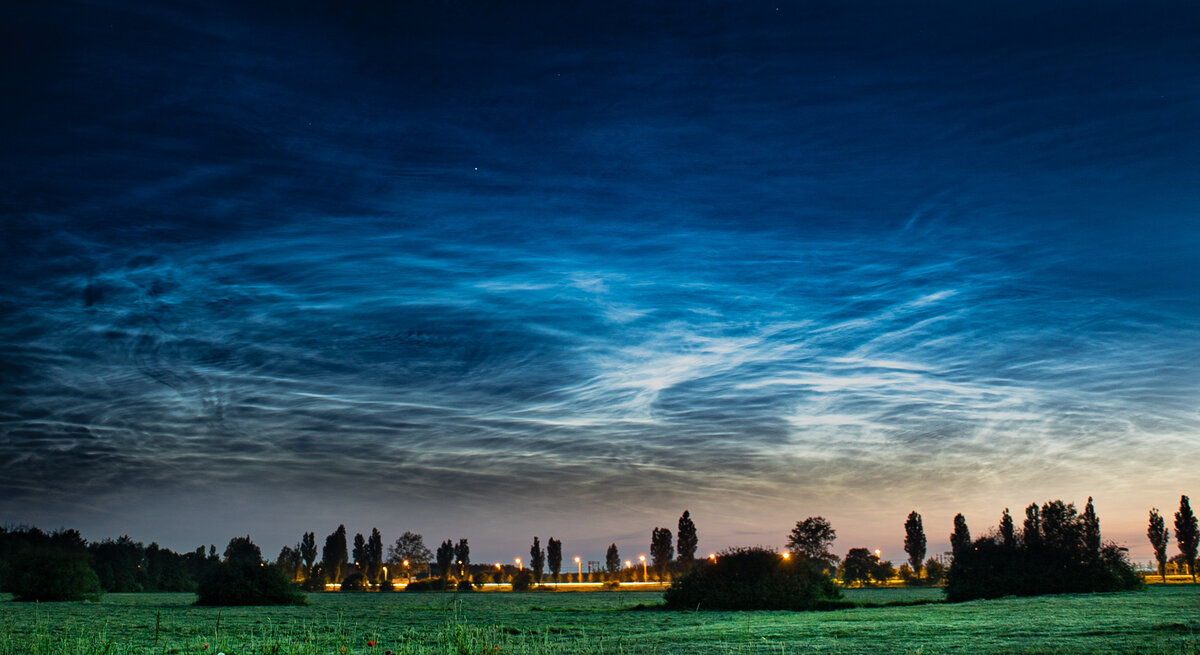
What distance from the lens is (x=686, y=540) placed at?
5256 inches

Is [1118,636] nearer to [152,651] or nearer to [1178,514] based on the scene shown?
[152,651]

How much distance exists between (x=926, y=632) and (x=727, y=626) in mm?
8246

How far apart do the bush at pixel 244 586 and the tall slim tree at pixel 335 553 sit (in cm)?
10158

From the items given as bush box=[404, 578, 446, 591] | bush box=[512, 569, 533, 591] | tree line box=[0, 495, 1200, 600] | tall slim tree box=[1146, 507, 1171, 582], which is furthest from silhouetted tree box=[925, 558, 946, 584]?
bush box=[404, 578, 446, 591]

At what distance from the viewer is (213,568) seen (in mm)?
56719

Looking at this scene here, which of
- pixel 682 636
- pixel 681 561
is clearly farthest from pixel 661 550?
pixel 682 636

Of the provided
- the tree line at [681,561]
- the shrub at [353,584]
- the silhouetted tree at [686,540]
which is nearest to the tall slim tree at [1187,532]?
the tree line at [681,561]

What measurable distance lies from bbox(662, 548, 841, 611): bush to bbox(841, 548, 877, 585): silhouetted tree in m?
98.3

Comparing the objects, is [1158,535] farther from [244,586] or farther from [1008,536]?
[244,586]

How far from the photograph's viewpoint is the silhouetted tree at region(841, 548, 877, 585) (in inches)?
5507

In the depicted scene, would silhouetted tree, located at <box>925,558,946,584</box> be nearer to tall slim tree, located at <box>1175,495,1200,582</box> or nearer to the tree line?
the tree line

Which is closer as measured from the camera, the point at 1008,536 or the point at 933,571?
the point at 1008,536

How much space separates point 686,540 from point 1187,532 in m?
73.6

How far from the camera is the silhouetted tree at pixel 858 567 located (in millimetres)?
139875
